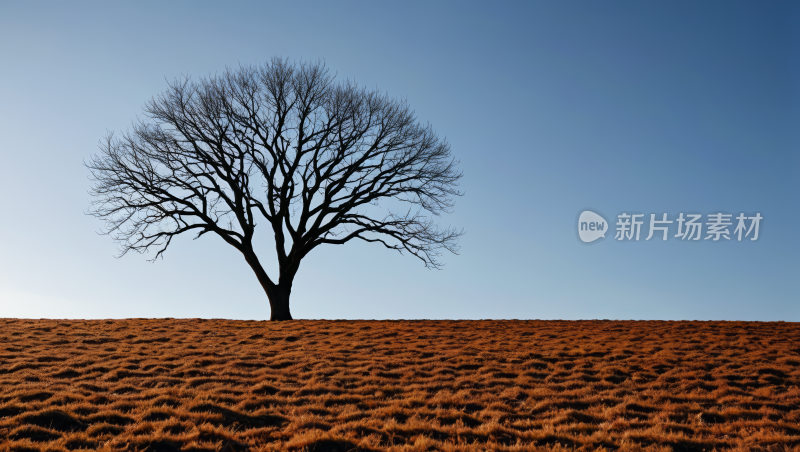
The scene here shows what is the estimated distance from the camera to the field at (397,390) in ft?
25.0

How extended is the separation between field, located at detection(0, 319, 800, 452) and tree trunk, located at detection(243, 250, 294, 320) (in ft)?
15.7

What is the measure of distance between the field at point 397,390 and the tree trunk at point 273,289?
477cm

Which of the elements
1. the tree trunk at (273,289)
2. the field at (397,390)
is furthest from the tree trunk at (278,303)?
the field at (397,390)

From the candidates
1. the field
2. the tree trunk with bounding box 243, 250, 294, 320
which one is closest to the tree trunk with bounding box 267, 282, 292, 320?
the tree trunk with bounding box 243, 250, 294, 320

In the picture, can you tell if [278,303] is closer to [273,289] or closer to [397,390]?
[273,289]

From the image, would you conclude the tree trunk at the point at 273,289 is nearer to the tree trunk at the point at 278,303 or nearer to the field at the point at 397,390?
the tree trunk at the point at 278,303

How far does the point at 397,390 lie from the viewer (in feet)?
35.3

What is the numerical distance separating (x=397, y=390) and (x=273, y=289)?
14655 millimetres

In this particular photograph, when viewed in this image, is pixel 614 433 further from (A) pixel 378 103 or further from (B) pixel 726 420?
(A) pixel 378 103

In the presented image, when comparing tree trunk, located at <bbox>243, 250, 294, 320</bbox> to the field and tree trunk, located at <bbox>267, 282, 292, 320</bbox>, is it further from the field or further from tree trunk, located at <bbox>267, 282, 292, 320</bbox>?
the field

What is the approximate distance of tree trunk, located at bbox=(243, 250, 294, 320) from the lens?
953 inches

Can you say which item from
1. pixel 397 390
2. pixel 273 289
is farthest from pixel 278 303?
pixel 397 390

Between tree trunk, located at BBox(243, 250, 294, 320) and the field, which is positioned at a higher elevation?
tree trunk, located at BBox(243, 250, 294, 320)

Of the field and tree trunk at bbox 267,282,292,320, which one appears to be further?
tree trunk at bbox 267,282,292,320
